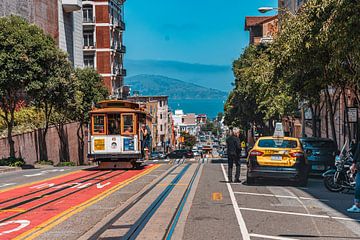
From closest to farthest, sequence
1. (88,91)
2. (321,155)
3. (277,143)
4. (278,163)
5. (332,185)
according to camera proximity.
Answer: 1. (332,185)
2. (278,163)
3. (277,143)
4. (321,155)
5. (88,91)

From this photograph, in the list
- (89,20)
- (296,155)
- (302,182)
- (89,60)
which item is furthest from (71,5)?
(302,182)

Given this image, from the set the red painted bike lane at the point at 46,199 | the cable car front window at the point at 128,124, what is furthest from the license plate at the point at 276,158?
the cable car front window at the point at 128,124

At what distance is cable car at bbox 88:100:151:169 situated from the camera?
23.6 meters

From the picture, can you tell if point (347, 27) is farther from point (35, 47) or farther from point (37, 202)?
point (35, 47)

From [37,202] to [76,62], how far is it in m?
48.1

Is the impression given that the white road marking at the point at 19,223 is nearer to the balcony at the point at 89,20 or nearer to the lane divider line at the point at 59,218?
the lane divider line at the point at 59,218

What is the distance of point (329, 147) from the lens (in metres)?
21.2

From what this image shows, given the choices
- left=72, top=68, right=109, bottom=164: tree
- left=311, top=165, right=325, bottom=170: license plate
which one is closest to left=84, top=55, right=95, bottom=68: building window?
left=72, top=68, right=109, bottom=164: tree

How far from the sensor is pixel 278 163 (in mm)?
16578

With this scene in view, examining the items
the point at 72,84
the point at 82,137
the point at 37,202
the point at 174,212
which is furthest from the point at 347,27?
the point at 82,137

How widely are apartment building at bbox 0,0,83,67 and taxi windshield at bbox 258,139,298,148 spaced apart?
30933mm

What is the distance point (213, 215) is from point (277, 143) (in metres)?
6.71

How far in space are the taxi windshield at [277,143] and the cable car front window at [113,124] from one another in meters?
8.37

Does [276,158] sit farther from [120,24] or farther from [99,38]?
[120,24]
